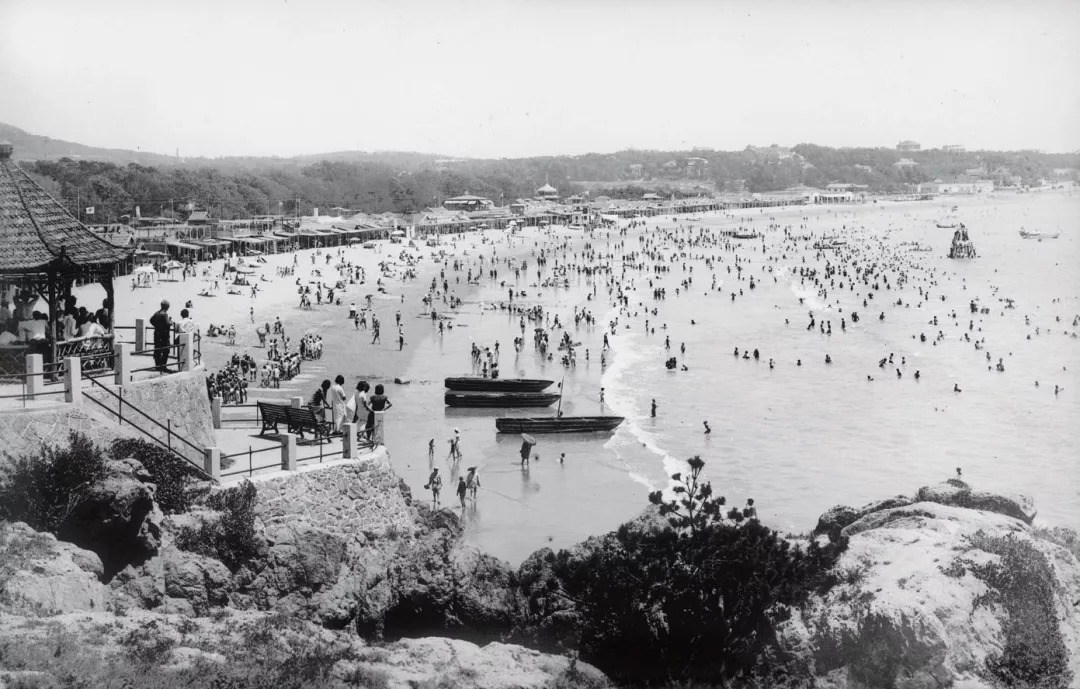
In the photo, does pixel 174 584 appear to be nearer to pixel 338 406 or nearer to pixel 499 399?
pixel 338 406

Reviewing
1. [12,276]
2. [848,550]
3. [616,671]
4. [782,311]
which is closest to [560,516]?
[848,550]

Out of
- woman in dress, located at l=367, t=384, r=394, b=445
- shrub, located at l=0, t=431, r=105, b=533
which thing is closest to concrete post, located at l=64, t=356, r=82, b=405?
shrub, located at l=0, t=431, r=105, b=533

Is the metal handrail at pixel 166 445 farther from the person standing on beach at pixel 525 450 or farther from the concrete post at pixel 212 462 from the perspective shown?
the person standing on beach at pixel 525 450

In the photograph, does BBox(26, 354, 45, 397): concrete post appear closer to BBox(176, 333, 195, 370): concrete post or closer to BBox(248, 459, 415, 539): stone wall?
BBox(176, 333, 195, 370): concrete post

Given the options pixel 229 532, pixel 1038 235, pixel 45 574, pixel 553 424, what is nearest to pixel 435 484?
pixel 553 424

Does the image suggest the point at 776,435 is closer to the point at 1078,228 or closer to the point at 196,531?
the point at 196,531

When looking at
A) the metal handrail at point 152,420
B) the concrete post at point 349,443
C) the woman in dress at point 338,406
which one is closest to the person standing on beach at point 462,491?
the woman in dress at point 338,406
